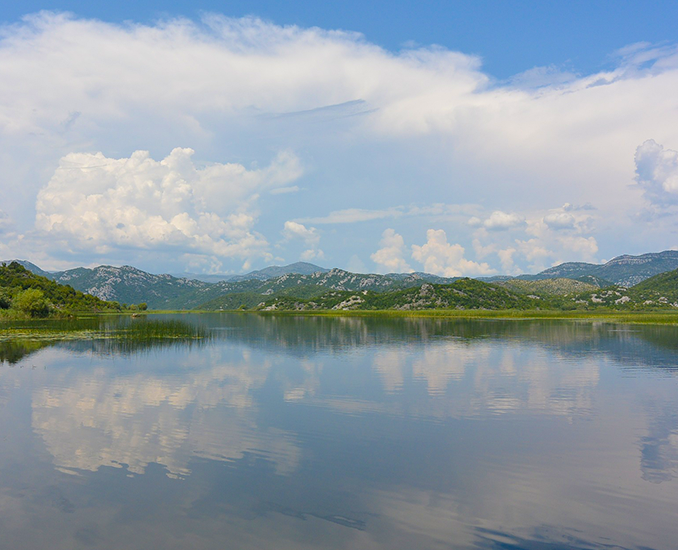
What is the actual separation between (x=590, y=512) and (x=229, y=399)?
25281mm

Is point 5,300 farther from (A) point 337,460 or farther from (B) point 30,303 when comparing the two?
(A) point 337,460

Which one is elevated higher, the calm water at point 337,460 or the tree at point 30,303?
the tree at point 30,303

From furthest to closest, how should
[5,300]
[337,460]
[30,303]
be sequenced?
[5,300] < [30,303] < [337,460]

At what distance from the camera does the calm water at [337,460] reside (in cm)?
1568

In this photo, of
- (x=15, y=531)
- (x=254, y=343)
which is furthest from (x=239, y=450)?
(x=254, y=343)

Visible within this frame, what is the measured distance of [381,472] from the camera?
817 inches

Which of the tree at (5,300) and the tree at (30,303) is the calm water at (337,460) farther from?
the tree at (5,300)

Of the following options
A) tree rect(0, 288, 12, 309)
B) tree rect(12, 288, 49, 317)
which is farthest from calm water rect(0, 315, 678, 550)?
tree rect(0, 288, 12, 309)

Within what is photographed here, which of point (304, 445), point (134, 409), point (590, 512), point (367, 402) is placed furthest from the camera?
point (367, 402)

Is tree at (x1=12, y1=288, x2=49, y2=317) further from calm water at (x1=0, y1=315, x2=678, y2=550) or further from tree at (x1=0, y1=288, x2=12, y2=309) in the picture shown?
calm water at (x1=0, y1=315, x2=678, y2=550)

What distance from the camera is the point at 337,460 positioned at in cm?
2222

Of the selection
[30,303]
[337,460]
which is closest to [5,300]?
[30,303]

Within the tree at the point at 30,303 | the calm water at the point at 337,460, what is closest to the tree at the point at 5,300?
the tree at the point at 30,303

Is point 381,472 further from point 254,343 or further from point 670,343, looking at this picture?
point 670,343
